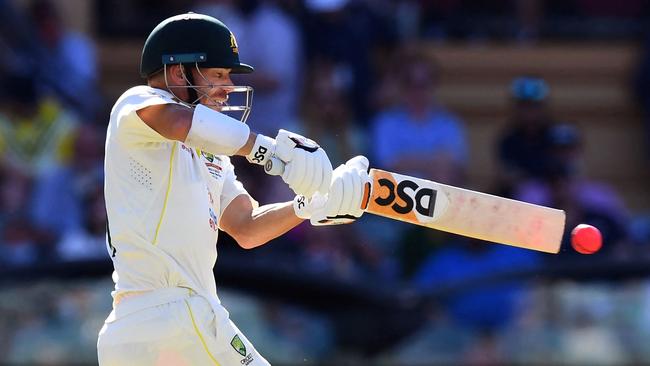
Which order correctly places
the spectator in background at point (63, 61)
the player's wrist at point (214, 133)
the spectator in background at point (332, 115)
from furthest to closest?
1. the spectator in background at point (63, 61)
2. the spectator in background at point (332, 115)
3. the player's wrist at point (214, 133)

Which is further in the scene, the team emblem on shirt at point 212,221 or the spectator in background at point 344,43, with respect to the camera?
the spectator in background at point 344,43

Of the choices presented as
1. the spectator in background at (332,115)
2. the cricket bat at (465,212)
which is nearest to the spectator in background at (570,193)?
the spectator in background at (332,115)

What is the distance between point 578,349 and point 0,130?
12.7 ft

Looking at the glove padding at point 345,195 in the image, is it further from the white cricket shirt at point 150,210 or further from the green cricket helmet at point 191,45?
the green cricket helmet at point 191,45

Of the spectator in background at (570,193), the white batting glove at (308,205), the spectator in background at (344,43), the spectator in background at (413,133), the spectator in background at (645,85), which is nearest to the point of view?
the white batting glove at (308,205)

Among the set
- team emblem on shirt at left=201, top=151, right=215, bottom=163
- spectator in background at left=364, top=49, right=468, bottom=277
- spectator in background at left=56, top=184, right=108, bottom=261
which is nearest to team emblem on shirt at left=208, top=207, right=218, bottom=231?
team emblem on shirt at left=201, top=151, right=215, bottom=163

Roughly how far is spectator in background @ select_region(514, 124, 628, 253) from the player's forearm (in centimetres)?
386

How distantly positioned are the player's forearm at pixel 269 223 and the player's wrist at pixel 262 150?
0.54 metres

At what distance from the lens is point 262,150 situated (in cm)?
443

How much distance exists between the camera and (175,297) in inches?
180

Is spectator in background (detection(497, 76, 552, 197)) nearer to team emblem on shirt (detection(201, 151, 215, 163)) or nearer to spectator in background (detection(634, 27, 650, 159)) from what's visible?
spectator in background (detection(634, 27, 650, 159))

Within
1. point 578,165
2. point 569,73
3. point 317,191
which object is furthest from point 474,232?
point 569,73

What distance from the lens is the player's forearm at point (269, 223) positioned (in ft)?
16.3

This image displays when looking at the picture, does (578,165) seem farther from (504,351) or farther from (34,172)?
(34,172)
